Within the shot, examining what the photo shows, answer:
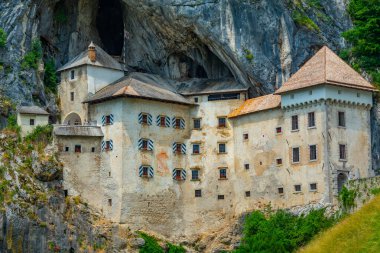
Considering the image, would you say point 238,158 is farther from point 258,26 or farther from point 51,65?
point 51,65

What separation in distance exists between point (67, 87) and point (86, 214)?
583 inches

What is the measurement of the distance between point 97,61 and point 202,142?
1357 cm

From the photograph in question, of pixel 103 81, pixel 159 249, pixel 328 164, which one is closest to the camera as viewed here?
pixel 328 164

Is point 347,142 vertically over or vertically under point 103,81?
under

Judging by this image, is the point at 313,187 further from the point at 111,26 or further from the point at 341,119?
the point at 111,26

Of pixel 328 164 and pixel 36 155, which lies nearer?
pixel 328 164

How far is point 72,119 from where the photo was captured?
9400cm

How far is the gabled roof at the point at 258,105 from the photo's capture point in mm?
86688

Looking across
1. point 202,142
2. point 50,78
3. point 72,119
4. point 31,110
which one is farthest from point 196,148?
point 50,78

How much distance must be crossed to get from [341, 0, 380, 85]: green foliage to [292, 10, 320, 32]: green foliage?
131 inches

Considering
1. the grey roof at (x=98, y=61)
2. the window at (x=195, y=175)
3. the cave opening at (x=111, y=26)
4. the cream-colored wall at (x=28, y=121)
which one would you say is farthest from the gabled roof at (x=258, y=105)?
the cave opening at (x=111, y=26)

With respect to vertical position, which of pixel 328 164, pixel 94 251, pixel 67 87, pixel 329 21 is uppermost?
pixel 329 21

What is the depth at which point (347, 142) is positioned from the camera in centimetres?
8250

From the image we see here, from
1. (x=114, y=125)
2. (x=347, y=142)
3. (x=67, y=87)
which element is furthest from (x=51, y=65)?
(x=347, y=142)
